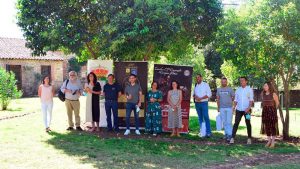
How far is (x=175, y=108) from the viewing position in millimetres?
11883

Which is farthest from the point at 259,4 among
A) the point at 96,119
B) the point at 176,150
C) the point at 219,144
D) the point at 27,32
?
the point at 27,32

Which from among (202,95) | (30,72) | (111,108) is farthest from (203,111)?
(30,72)

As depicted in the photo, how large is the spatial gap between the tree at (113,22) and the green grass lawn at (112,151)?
8.32 feet

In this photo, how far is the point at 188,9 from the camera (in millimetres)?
12484

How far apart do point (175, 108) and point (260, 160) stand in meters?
3.51

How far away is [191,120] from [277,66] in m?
6.06

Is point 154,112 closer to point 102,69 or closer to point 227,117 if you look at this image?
point 227,117

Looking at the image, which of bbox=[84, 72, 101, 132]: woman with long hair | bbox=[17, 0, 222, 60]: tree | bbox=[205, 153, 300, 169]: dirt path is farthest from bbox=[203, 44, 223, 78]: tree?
bbox=[205, 153, 300, 169]: dirt path

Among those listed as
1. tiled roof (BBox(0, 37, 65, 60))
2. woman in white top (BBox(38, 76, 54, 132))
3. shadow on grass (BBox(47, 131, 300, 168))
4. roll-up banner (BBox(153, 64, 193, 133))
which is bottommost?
shadow on grass (BBox(47, 131, 300, 168))

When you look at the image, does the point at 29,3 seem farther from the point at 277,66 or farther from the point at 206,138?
the point at 277,66

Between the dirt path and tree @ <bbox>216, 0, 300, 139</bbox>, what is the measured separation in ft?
8.96

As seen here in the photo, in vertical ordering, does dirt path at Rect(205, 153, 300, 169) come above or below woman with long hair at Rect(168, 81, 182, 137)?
below

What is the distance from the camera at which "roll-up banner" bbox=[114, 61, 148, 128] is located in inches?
493

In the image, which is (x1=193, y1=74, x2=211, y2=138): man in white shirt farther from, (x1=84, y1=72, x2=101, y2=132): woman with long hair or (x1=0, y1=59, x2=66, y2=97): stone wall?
(x1=0, y1=59, x2=66, y2=97): stone wall
